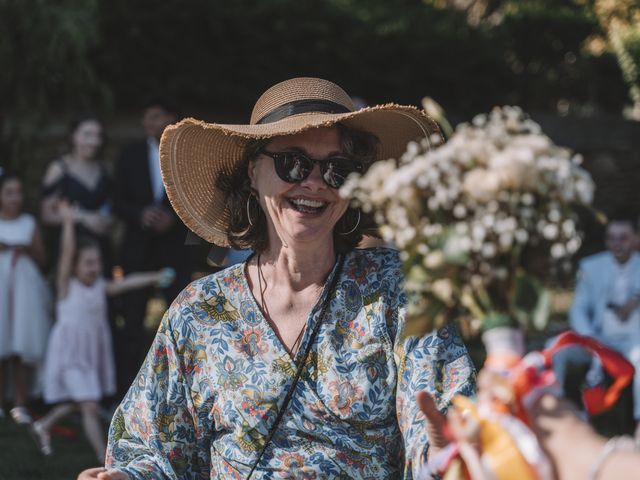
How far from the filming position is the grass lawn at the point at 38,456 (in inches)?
233

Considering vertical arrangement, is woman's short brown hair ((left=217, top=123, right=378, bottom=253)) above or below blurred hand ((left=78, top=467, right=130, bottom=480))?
above

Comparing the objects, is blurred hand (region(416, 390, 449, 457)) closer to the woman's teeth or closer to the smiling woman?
the smiling woman

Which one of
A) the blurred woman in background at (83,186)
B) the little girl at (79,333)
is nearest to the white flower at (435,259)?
the little girl at (79,333)

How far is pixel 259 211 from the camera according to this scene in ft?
11.6

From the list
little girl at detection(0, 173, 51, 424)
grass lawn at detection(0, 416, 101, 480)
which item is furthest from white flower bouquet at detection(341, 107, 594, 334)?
little girl at detection(0, 173, 51, 424)

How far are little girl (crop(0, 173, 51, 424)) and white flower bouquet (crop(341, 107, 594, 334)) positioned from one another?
18.2ft

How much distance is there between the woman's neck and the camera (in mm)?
3316

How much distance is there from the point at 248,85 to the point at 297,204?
424 inches

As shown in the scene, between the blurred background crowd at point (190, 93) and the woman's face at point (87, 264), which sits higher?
the blurred background crowd at point (190, 93)

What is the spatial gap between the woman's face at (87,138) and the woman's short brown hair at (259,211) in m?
3.77

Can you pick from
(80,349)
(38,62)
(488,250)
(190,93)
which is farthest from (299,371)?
(190,93)

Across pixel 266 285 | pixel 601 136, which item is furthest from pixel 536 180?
pixel 601 136

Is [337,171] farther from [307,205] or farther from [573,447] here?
[573,447]

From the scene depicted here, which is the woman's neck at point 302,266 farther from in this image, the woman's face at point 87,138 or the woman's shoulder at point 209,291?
the woman's face at point 87,138
